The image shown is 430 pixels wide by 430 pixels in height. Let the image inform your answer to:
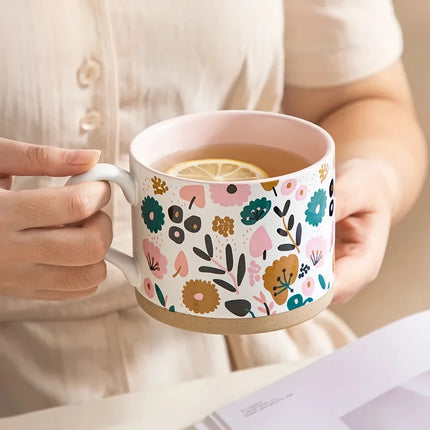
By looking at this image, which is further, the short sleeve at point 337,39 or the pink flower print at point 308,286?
the short sleeve at point 337,39

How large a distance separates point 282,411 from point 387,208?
0.79 ft

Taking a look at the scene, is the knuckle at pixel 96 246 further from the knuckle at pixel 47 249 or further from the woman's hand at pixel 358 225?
the woman's hand at pixel 358 225

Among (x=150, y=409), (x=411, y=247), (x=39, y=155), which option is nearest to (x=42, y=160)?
(x=39, y=155)

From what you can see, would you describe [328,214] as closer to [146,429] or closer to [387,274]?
[146,429]

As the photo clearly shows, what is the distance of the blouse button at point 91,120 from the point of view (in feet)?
2.23

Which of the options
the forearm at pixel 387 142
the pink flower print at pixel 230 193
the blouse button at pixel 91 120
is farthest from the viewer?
the forearm at pixel 387 142

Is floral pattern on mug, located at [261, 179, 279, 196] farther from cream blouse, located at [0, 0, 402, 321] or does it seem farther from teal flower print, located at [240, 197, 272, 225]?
cream blouse, located at [0, 0, 402, 321]

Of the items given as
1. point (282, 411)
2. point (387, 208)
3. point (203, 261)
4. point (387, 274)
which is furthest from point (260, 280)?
point (387, 274)

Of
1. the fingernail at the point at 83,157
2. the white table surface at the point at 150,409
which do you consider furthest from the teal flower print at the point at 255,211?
the white table surface at the point at 150,409

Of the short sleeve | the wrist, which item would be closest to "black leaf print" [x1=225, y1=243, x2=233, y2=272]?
the wrist

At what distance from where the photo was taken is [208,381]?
0.66 m

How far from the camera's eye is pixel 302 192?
0.48m

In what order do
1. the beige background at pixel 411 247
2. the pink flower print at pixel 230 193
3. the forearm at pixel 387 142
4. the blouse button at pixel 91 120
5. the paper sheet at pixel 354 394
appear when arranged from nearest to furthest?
the pink flower print at pixel 230 193 → the paper sheet at pixel 354 394 → the blouse button at pixel 91 120 → the forearm at pixel 387 142 → the beige background at pixel 411 247

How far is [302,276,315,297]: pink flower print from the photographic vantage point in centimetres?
52
